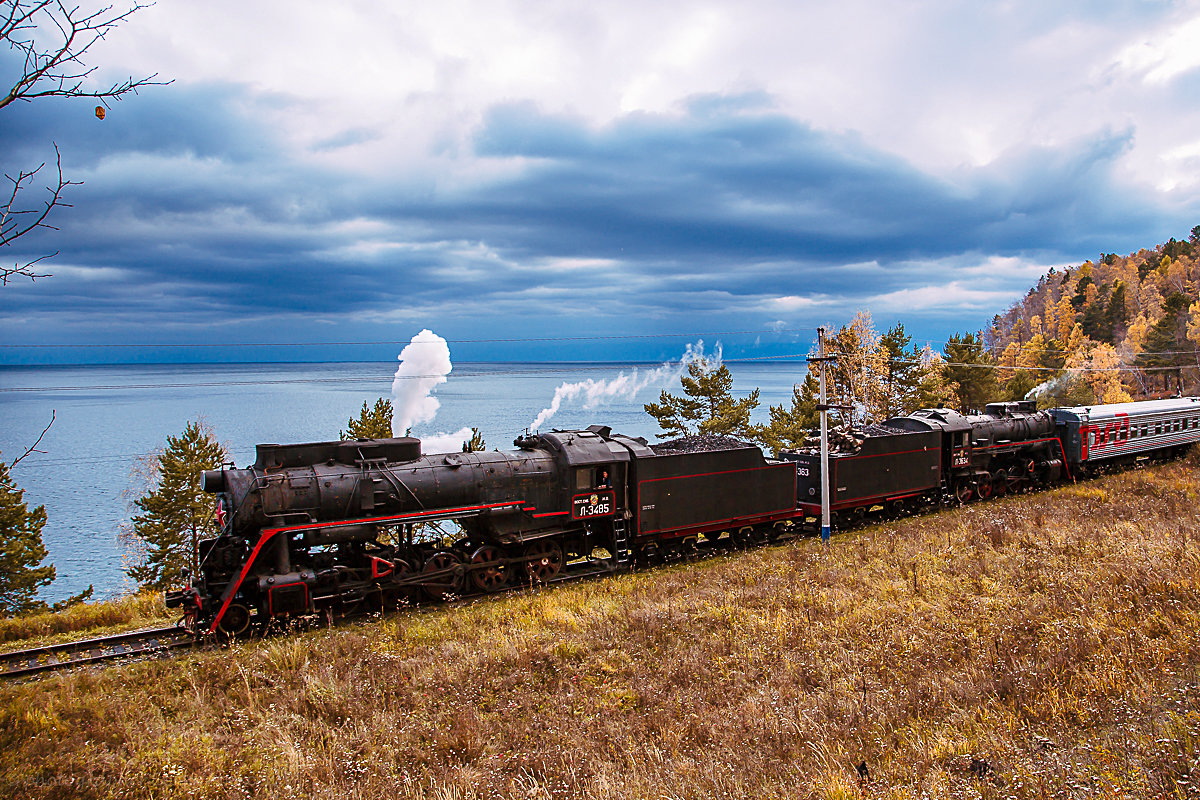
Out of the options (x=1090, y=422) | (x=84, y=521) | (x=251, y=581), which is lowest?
(x=84, y=521)

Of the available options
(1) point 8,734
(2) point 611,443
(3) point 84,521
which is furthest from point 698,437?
(3) point 84,521

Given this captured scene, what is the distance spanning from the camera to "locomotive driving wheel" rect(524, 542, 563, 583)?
1435cm

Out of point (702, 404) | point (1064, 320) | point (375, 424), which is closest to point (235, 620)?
point (375, 424)

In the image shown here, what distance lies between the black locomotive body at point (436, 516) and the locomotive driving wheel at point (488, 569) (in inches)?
1.2

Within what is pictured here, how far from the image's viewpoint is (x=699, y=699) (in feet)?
25.9

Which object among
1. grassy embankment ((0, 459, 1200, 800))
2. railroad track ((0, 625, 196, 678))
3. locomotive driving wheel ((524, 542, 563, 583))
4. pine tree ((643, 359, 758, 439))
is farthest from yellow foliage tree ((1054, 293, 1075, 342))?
railroad track ((0, 625, 196, 678))

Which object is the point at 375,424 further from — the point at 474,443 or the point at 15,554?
the point at 15,554

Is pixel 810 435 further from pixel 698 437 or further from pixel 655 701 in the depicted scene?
pixel 655 701

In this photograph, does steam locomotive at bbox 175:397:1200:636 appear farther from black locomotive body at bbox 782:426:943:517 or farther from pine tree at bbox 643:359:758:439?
pine tree at bbox 643:359:758:439

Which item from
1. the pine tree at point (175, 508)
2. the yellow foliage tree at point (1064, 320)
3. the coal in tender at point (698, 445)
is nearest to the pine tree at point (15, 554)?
the pine tree at point (175, 508)

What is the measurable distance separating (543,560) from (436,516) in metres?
2.78

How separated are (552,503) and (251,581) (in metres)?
5.95

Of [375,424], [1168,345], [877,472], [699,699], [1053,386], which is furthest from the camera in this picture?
[1053,386]

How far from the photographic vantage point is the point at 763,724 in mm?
6930
